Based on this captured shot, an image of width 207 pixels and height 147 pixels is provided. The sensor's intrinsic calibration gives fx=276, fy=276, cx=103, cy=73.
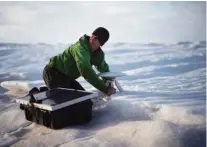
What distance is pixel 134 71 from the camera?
4.77m

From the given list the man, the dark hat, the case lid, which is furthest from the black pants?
the dark hat

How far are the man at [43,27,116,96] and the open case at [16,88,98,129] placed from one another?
0.52 ft

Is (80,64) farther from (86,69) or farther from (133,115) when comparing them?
(133,115)

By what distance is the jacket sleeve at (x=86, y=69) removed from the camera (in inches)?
86.2

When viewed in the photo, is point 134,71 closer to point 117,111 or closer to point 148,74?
point 148,74

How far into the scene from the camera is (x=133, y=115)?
2.37m

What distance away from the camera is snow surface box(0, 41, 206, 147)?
76.7 inches

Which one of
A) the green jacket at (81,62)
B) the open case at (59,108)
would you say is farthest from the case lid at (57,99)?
the green jacket at (81,62)

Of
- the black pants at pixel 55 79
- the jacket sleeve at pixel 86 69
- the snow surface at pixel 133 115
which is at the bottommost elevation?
the snow surface at pixel 133 115

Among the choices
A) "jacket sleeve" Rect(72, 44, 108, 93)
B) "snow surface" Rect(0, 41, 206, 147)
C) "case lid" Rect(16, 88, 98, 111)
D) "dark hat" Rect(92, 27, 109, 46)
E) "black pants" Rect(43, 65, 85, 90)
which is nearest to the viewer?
"snow surface" Rect(0, 41, 206, 147)

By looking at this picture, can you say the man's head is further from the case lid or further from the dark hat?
the case lid

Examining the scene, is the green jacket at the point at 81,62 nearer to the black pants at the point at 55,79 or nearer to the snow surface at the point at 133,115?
the black pants at the point at 55,79

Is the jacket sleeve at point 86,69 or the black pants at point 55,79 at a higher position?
the jacket sleeve at point 86,69

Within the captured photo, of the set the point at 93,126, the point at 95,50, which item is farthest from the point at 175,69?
the point at 93,126
